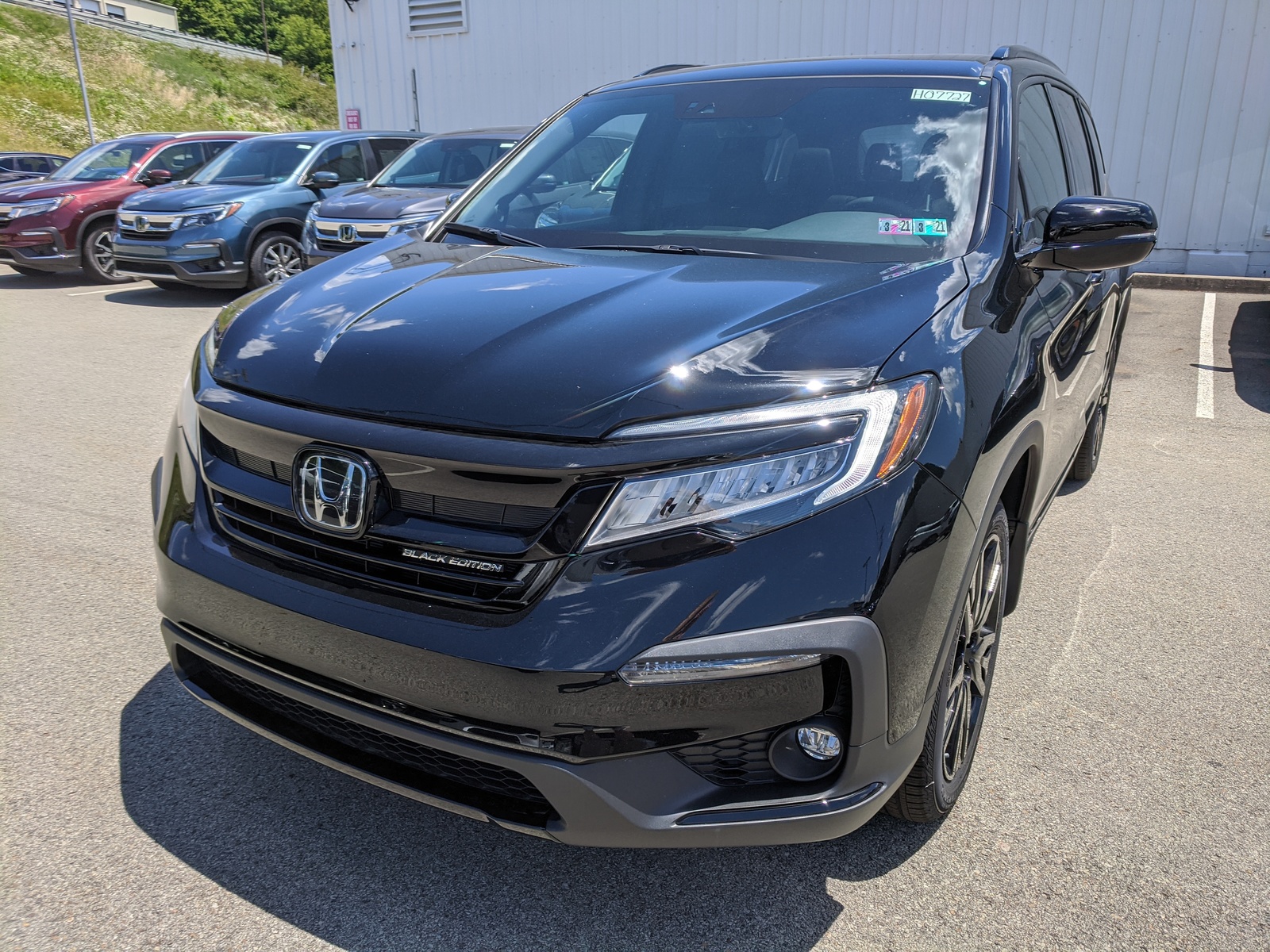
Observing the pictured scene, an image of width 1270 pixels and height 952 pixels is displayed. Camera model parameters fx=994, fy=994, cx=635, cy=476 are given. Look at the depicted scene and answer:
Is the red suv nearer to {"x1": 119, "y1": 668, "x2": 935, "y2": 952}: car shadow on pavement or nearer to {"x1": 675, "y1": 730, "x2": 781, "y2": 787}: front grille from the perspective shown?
{"x1": 119, "y1": 668, "x2": 935, "y2": 952}: car shadow on pavement

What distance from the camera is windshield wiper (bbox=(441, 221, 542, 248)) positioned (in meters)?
2.92

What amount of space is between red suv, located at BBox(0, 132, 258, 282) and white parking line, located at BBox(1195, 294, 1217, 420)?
10513 mm

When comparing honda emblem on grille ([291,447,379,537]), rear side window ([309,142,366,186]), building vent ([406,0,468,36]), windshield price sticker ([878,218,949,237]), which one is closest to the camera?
honda emblem on grille ([291,447,379,537])

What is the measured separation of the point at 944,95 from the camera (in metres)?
Answer: 2.94

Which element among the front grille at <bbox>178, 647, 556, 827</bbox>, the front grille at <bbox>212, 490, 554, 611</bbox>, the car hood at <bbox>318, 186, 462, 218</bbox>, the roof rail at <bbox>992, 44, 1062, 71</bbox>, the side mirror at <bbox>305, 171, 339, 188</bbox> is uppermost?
the roof rail at <bbox>992, 44, 1062, 71</bbox>

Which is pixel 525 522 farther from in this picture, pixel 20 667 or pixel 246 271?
pixel 246 271

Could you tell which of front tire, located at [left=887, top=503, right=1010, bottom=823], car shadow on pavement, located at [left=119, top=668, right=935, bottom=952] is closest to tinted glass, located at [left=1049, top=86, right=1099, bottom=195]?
front tire, located at [left=887, top=503, right=1010, bottom=823]

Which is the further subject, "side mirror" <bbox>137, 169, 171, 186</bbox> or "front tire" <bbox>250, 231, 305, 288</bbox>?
"side mirror" <bbox>137, 169, 171, 186</bbox>

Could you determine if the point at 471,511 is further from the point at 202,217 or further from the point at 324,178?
the point at 202,217

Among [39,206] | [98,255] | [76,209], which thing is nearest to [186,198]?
[76,209]

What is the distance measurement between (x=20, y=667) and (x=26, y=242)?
1003 cm

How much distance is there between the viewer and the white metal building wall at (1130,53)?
1115 cm

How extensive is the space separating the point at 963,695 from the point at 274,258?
31.0ft

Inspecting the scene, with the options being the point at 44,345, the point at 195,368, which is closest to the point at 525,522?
the point at 195,368
